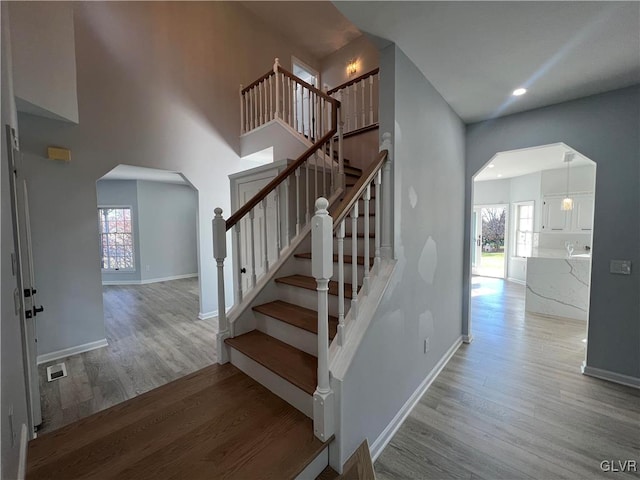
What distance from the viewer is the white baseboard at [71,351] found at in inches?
121

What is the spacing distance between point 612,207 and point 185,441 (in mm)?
3829

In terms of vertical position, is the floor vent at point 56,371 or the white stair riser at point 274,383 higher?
the white stair riser at point 274,383

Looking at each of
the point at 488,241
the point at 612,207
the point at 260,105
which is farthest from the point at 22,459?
the point at 488,241

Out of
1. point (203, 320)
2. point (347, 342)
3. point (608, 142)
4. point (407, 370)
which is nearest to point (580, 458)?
point (407, 370)

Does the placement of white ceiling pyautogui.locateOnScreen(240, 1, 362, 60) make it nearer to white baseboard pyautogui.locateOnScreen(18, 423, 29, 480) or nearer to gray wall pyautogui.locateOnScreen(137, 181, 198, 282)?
gray wall pyautogui.locateOnScreen(137, 181, 198, 282)

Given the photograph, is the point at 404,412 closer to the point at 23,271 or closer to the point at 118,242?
the point at 23,271

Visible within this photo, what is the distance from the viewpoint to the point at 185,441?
4.80ft

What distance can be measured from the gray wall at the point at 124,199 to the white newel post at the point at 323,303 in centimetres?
735

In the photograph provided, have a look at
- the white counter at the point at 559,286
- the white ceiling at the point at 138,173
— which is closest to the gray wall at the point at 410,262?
the white counter at the point at 559,286

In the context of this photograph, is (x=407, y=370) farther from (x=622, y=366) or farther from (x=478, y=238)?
(x=478, y=238)

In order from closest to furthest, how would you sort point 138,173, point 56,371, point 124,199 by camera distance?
point 56,371, point 138,173, point 124,199

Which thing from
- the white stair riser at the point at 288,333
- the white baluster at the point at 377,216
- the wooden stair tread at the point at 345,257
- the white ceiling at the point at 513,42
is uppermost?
the white ceiling at the point at 513,42

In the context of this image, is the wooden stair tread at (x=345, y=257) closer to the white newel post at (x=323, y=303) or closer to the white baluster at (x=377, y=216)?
the white baluster at (x=377, y=216)

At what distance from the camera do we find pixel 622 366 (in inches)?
96.8
